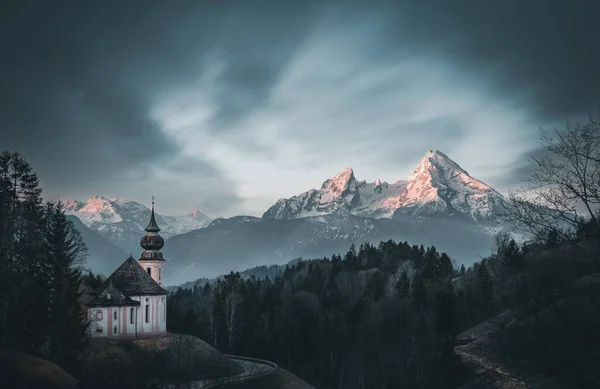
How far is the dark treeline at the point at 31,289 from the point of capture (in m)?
53.1

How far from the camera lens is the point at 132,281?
84125 millimetres

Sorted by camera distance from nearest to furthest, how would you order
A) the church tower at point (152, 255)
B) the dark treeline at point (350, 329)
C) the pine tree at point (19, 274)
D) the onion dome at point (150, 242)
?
the pine tree at point (19, 274), the dark treeline at point (350, 329), the church tower at point (152, 255), the onion dome at point (150, 242)

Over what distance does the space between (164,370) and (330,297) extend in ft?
179

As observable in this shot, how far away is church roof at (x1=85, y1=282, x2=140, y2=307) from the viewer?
251 feet

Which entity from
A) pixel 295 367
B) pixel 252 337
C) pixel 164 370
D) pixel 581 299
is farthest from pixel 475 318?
pixel 581 299

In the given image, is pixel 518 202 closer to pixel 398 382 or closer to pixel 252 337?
pixel 398 382

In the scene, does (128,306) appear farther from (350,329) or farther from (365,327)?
(365,327)

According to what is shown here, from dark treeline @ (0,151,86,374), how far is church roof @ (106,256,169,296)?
53.3ft

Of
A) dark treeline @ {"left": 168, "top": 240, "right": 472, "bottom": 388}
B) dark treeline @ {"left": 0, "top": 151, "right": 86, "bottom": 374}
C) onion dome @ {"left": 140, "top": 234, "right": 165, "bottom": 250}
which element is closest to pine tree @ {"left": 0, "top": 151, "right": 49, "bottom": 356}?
dark treeline @ {"left": 0, "top": 151, "right": 86, "bottom": 374}

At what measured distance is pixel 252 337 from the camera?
98.0 metres

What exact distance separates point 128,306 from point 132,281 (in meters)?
5.97

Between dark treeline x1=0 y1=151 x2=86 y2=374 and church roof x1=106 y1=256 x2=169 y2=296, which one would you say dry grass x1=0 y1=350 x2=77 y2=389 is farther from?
church roof x1=106 y1=256 x2=169 y2=296

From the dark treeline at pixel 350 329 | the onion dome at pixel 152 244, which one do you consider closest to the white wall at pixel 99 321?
the onion dome at pixel 152 244

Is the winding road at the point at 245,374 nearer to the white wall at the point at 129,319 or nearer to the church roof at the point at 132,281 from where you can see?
the white wall at the point at 129,319
